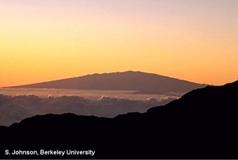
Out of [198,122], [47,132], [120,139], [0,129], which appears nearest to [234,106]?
[198,122]

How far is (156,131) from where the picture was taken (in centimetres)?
14900

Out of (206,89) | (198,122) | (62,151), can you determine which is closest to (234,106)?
(198,122)

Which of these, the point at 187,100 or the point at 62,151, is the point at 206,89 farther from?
the point at 62,151

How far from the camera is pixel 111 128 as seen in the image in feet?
539

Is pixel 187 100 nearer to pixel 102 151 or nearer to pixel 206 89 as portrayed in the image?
pixel 206 89

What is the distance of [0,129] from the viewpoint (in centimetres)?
19000

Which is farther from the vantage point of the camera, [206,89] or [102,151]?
[206,89]

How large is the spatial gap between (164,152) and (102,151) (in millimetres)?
19462

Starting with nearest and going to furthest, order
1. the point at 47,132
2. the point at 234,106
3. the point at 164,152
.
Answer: the point at 164,152, the point at 234,106, the point at 47,132

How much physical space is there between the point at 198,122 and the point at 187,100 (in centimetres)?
2186

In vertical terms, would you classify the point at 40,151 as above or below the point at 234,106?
below

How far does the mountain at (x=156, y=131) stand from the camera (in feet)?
432

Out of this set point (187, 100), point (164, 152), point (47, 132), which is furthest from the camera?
point (47, 132)

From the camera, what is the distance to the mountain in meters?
132
